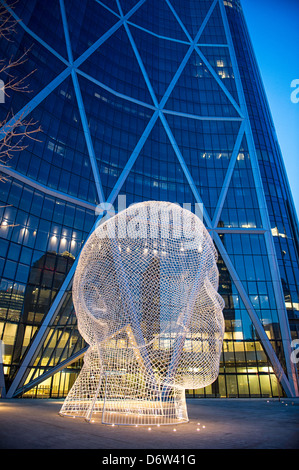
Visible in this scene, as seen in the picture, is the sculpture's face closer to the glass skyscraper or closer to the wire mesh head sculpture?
the wire mesh head sculpture

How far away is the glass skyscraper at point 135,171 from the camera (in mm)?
24984

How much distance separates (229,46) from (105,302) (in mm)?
49382

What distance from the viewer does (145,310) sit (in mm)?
10320

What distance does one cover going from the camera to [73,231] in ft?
94.4

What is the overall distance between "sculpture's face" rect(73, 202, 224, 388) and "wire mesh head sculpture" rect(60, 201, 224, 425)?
3 cm

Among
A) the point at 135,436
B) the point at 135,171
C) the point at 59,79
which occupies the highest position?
the point at 59,79

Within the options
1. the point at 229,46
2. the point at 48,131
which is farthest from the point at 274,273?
the point at 229,46

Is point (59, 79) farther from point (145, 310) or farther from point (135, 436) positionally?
point (135, 436)

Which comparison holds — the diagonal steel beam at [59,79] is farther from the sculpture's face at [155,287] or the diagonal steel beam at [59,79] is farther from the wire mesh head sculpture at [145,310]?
the wire mesh head sculpture at [145,310]

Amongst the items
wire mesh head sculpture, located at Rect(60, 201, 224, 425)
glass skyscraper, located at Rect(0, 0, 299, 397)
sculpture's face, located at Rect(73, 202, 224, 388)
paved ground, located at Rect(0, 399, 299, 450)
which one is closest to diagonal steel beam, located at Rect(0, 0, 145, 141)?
glass skyscraper, located at Rect(0, 0, 299, 397)

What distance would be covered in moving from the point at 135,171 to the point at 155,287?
2561 cm

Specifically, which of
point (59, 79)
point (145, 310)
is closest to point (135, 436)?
point (145, 310)

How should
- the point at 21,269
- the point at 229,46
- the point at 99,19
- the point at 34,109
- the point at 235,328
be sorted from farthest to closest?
1. the point at 229,46
2. the point at 99,19
3. the point at 235,328
4. the point at 34,109
5. the point at 21,269

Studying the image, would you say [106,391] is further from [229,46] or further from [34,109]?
[229,46]
